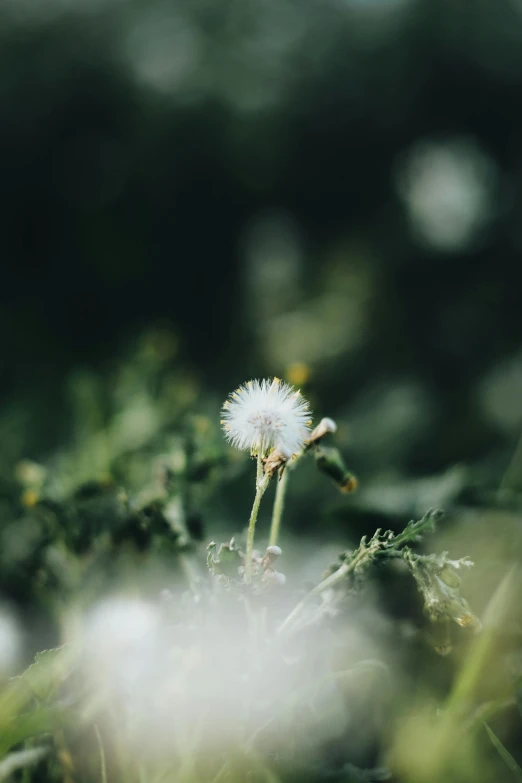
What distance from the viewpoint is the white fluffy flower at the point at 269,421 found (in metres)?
0.38

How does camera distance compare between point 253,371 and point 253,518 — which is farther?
point 253,371

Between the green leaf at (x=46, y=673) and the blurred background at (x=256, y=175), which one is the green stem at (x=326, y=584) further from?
the blurred background at (x=256, y=175)

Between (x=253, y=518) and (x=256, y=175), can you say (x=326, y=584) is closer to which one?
(x=253, y=518)

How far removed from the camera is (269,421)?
1.27 feet

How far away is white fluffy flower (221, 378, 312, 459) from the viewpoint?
1.26 ft

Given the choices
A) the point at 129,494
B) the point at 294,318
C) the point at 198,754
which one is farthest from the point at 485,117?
the point at 198,754

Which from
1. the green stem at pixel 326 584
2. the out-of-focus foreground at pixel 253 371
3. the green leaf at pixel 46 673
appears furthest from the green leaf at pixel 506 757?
the green leaf at pixel 46 673

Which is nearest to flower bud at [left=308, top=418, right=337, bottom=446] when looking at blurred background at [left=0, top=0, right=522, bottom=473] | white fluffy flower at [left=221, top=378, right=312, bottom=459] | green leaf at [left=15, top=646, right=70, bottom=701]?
white fluffy flower at [left=221, top=378, right=312, bottom=459]

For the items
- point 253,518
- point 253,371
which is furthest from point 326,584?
point 253,371

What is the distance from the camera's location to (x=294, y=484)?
66 centimetres

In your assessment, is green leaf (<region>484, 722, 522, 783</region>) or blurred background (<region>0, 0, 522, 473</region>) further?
blurred background (<region>0, 0, 522, 473</region>)

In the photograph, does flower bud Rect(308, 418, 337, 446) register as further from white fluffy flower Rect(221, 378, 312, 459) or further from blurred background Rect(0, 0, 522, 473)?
blurred background Rect(0, 0, 522, 473)

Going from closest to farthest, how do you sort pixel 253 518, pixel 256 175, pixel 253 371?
1. pixel 253 518
2. pixel 253 371
3. pixel 256 175

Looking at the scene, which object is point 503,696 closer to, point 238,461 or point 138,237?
point 238,461
